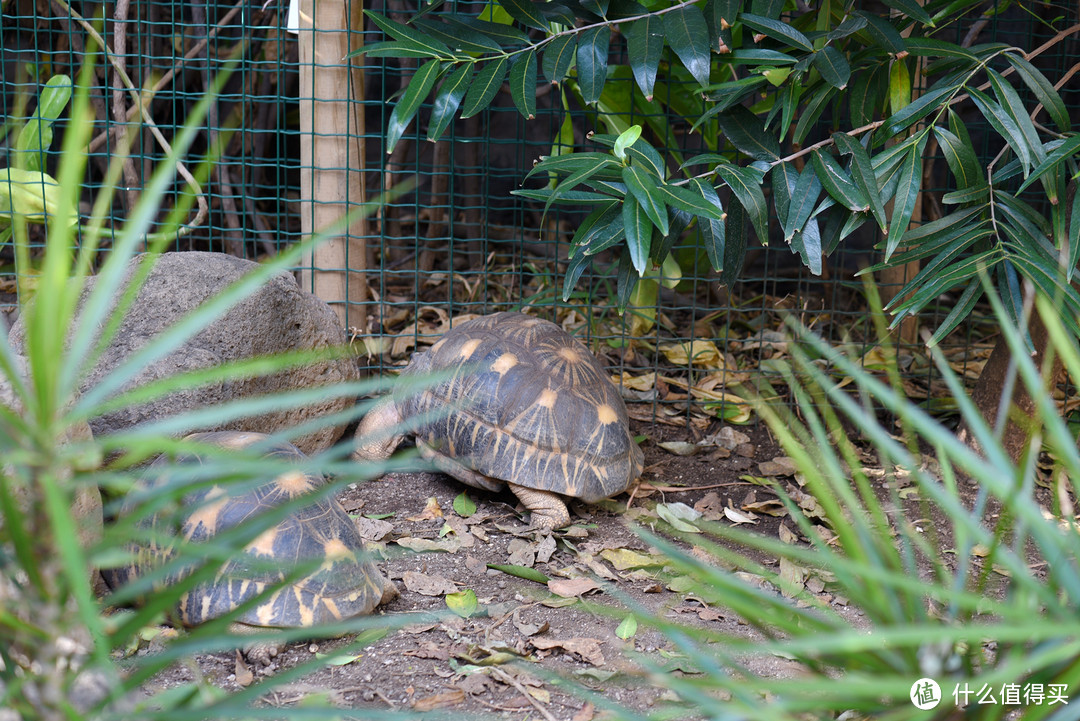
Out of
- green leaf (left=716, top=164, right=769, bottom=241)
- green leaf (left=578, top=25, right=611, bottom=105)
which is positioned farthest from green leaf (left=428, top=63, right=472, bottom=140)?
green leaf (left=716, top=164, right=769, bottom=241)

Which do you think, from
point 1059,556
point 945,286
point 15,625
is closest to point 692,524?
point 945,286

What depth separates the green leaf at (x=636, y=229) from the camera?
2068mm

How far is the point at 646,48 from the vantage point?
2.33 m

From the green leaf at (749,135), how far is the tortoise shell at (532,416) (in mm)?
895

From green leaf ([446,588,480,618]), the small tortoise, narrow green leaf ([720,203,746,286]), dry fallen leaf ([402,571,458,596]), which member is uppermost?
narrow green leaf ([720,203,746,286])

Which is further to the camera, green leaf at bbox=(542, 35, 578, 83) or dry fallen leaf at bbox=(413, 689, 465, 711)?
green leaf at bbox=(542, 35, 578, 83)

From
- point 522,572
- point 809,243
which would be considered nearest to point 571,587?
point 522,572

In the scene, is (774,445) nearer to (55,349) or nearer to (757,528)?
(757,528)

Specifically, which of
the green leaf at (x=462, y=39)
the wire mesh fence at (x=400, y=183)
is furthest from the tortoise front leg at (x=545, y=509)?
the green leaf at (x=462, y=39)

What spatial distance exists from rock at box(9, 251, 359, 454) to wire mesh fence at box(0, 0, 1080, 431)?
8.0 inches

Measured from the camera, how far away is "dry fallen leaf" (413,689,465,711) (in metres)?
1.84

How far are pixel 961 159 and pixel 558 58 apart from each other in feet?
3.74

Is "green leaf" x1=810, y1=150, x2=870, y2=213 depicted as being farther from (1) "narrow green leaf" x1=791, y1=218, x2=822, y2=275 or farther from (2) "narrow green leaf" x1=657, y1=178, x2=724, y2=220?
(2) "narrow green leaf" x1=657, y1=178, x2=724, y2=220

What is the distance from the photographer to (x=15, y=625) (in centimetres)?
57
